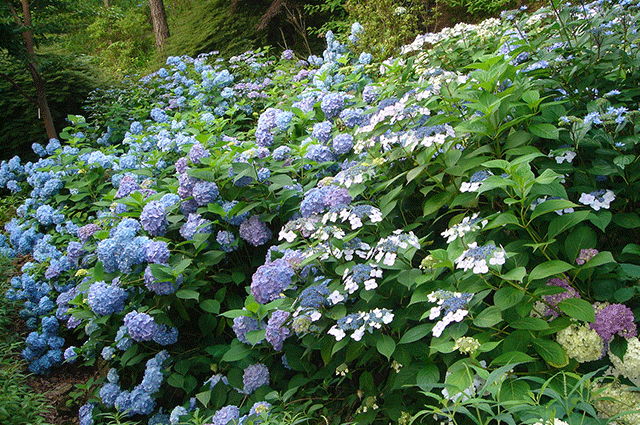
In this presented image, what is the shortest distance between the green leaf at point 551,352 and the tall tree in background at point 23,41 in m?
6.08

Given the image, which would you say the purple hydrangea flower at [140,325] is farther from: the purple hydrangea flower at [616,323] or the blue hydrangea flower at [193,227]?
the purple hydrangea flower at [616,323]

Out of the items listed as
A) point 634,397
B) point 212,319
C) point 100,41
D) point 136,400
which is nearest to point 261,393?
point 212,319

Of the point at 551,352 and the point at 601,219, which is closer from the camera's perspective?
the point at 551,352

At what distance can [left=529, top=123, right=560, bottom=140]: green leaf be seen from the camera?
1.93m

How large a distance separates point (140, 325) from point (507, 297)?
182 cm

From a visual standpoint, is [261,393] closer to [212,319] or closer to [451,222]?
[212,319]

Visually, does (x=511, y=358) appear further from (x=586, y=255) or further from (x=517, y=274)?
(x=586, y=255)

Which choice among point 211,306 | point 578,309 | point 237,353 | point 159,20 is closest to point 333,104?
point 211,306

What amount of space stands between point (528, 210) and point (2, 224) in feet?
18.4

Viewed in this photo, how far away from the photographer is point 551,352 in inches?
60.9

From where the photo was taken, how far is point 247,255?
2904 millimetres

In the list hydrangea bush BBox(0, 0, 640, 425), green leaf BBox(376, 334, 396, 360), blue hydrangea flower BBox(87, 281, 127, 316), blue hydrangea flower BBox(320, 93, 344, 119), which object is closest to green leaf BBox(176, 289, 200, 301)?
hydrangea bush BBox(0, 0, 640, 425)

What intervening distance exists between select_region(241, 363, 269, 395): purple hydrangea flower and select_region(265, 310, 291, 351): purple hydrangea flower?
0.27 meters

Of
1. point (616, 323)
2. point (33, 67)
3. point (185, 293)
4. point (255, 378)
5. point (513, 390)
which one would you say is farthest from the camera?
point (33, 67)
